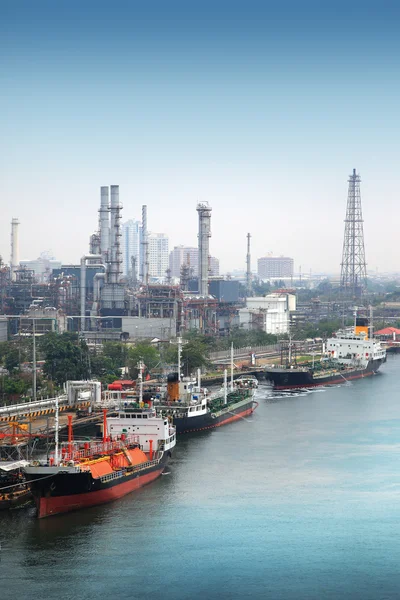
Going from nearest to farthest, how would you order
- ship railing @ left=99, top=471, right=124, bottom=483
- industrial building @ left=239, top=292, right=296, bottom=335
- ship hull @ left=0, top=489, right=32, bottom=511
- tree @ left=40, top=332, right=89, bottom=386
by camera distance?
1. ship hull @ left=0, top=489, right=32, bottom=511
2. ship railing @ left=99, top=471, right=124, bottom=483
3. tree @ left=40, top=332, right=89, bottom=386
4. industrial building @ left=239, top=292, right=296, bottom=335

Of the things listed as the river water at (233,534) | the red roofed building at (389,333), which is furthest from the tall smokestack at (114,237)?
the river water at (233,534)

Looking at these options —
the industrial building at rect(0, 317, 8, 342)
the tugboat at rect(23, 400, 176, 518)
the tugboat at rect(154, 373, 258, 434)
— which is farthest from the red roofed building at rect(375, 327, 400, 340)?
the tugboat at rect(23, 400, 176, 518)

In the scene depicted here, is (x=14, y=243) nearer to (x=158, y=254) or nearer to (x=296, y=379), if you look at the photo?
(x=296, y=379)

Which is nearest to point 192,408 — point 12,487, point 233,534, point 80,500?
point 80,500

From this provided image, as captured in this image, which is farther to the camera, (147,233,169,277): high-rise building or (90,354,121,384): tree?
(147,233,169,277): high-rise building

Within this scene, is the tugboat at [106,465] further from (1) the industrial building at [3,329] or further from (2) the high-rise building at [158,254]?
(2) the high-rise building at [158,254]

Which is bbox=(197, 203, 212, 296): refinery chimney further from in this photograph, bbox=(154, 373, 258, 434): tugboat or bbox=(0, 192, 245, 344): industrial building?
bbox=(154, 373, 258, 434): tugboat
